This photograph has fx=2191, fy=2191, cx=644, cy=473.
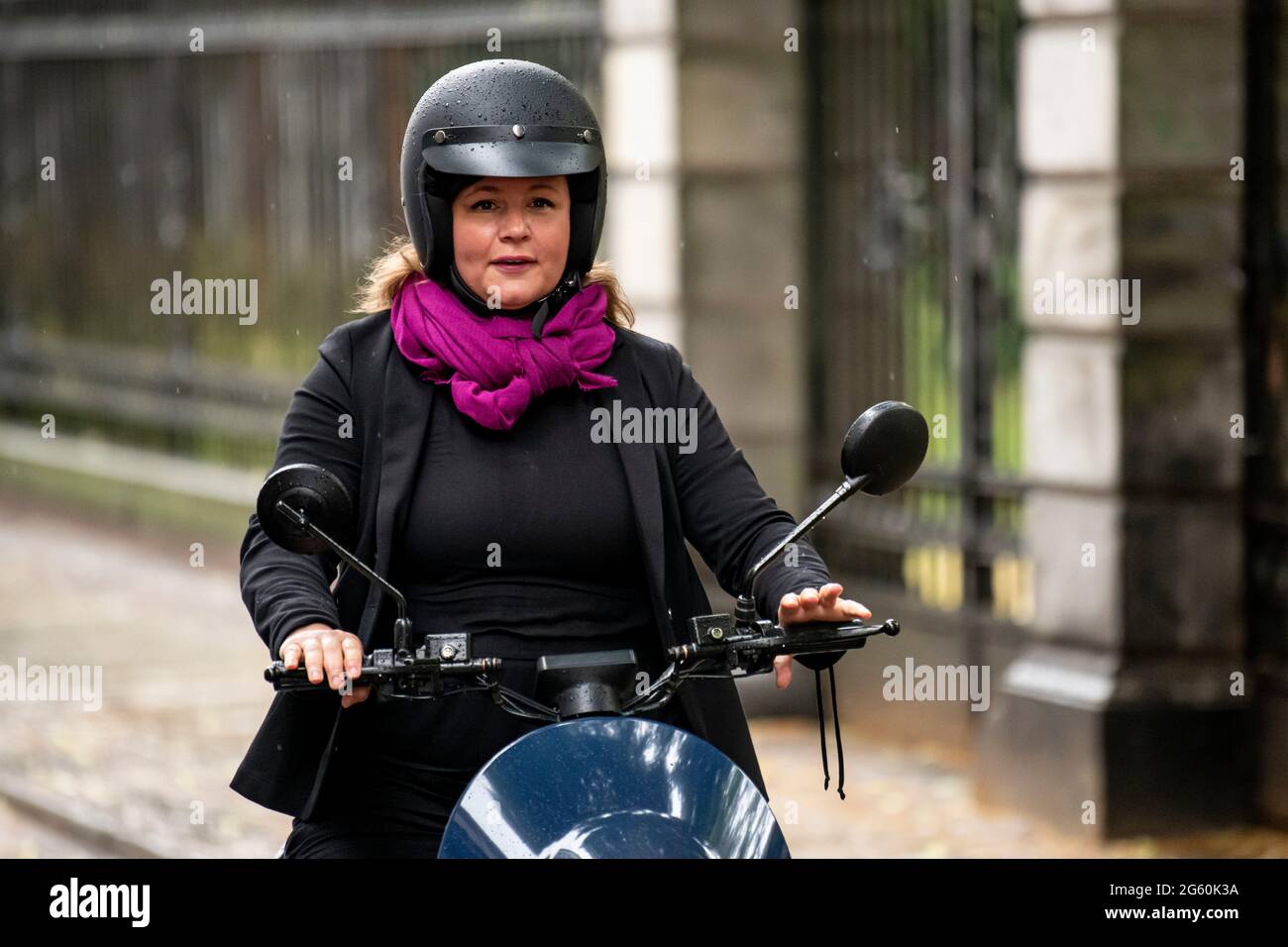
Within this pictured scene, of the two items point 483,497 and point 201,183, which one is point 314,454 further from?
point 201,183

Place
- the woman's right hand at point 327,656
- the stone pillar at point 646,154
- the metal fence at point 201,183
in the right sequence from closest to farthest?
the woman's right hand at point 327,656 → the stone pillar at point 646,154 → the metal fence at point 201,183

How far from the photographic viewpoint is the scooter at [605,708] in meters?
2.94

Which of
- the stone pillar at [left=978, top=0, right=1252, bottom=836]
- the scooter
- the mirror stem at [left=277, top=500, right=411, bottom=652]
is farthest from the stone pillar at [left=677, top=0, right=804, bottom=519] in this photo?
the mirror stem at [left=277, top=500, right=411, bottom=652]

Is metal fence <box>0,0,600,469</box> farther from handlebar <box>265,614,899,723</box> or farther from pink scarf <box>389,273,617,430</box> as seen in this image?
handlebar <box>265,614,899,723</box>

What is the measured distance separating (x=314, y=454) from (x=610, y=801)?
3.18ft

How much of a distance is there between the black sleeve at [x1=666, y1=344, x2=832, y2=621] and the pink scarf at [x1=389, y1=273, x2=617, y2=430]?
18 centimetres

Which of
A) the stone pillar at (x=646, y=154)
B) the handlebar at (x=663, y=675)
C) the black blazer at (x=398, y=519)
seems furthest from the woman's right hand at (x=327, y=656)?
the stone pillar at (x=646, y=154)

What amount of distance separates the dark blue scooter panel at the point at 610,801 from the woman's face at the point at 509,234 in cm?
89

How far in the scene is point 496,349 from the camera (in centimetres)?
357

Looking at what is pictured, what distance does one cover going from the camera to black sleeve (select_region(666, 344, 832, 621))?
3660 millimetres

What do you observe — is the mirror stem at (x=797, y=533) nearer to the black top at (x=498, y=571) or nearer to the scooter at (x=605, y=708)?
the scooter at (x=605, y=708)

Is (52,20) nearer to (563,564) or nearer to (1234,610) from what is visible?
(1234,610)

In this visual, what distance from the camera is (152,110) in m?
14.8

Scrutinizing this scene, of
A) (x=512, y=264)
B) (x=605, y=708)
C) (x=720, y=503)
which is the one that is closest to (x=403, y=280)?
(x=512, y=264)
